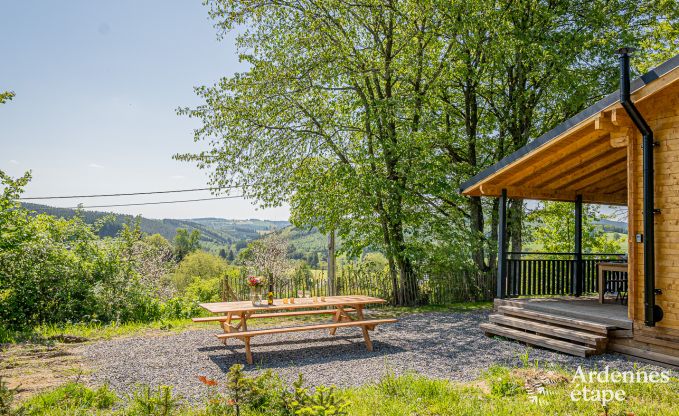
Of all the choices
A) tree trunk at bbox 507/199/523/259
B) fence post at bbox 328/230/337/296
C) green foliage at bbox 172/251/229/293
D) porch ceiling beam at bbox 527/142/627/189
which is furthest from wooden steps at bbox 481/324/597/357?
green foliage at bbox 172/251/229/293

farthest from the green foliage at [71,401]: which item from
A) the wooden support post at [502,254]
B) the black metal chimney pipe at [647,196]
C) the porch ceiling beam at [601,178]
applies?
the porch ceiling beam at [601,178]

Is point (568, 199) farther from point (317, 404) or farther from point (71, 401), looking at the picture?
point (71, 401)

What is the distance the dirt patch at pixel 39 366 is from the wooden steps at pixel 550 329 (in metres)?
6.66

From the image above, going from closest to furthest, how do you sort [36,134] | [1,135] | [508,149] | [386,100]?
[386,100]
[508,149]
[1,135]
[36,134]

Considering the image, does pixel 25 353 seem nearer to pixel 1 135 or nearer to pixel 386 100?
pixel 386 100

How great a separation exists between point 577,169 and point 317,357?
21.9 feet

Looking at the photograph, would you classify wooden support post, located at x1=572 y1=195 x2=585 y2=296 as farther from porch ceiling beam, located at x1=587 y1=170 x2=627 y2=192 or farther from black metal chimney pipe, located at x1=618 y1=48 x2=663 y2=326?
black metal chimney pipe, located at x1=618 y1=48 x2=663 y2=326

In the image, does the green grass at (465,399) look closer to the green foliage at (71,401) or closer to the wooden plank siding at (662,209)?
the green foliage at (71,401)

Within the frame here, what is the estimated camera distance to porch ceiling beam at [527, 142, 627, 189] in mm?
9006

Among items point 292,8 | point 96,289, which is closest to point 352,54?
point 292,8

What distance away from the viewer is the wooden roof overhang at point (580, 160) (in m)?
6.83

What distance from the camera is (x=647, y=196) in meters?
6.62

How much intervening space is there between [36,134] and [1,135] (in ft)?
7.91

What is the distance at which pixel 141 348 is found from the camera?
7.67m
